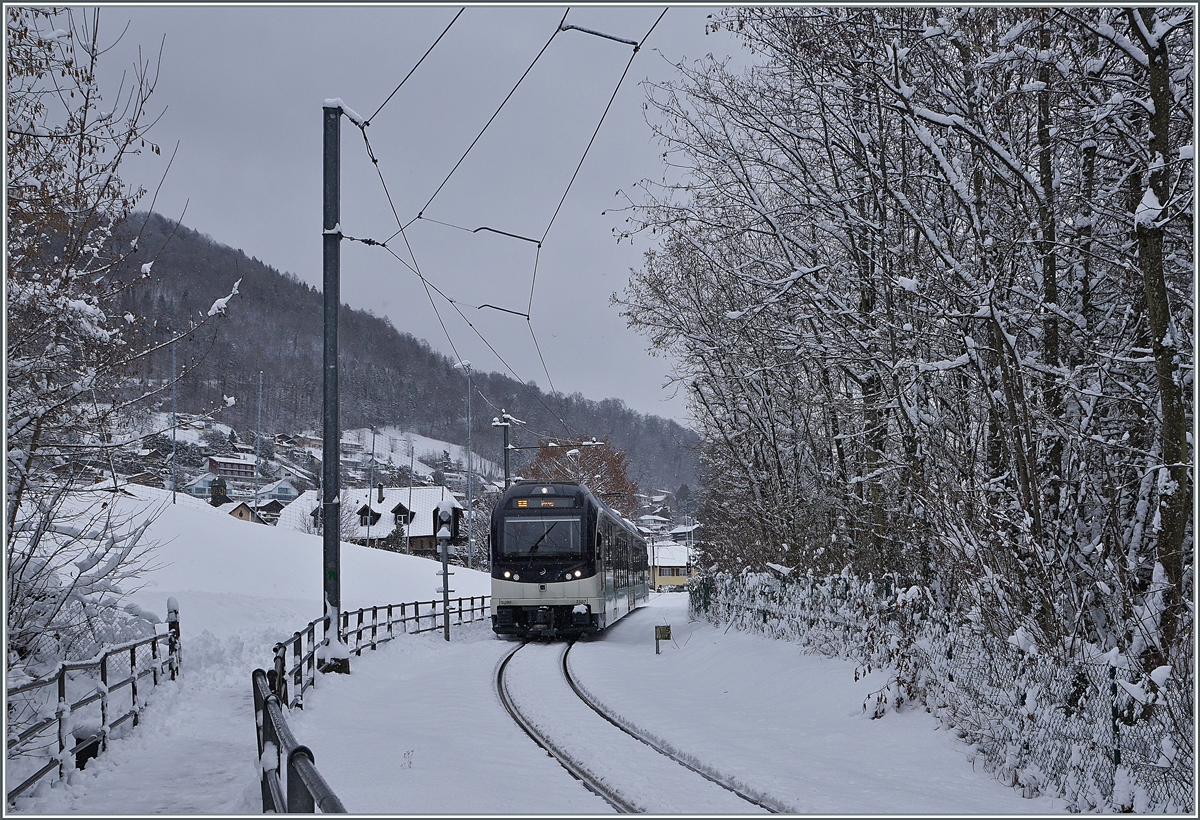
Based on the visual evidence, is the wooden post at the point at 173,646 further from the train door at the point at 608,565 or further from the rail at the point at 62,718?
the train door at the point at 608,565

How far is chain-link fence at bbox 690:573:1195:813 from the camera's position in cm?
590

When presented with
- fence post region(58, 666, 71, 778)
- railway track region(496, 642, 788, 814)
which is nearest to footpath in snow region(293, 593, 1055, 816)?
railway track region(496, 642, 788, 814)

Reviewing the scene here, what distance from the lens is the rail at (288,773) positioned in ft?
10.8

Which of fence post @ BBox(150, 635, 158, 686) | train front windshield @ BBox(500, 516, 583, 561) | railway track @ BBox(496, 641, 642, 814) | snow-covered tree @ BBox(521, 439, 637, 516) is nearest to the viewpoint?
railway track @ BBox(496, 641, 642, 814)

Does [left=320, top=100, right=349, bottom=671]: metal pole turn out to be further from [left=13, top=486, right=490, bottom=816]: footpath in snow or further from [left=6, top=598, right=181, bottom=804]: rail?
[left=6, top=598, right=181, bottom=804]: rail

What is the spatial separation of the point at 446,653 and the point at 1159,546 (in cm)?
1502

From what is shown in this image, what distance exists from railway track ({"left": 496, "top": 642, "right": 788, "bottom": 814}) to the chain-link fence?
6.83ft

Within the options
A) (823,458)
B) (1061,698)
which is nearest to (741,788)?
(1061,698)

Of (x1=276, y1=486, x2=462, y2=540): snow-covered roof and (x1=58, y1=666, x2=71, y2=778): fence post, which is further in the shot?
(x1=276, y1=486, x2=462, y2=540): snow-covered roof

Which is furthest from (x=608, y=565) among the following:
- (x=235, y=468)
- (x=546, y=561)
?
(x=235, y=468)

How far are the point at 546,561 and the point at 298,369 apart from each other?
2905 inches

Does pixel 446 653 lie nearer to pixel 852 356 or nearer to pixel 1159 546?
pixel 852 356

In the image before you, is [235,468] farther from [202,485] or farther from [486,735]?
[486,735]

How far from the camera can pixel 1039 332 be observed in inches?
344
